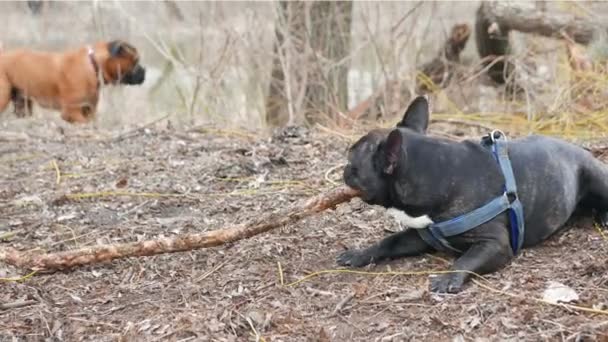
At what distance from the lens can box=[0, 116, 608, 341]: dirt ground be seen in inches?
127

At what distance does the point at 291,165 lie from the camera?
5.89m

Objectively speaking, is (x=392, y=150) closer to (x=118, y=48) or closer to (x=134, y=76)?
(x=118, y=48)

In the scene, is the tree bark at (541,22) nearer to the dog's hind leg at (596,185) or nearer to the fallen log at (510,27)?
the fallen log at (510,27)

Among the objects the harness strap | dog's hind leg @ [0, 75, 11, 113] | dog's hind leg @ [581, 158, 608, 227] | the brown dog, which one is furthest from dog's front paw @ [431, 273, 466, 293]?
dog's hind leg @ [0, 75, 11, 113]

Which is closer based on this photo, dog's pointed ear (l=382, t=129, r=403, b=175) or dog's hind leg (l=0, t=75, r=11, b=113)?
dog's pointed ear (l=382, t=129, r=403, b=175)

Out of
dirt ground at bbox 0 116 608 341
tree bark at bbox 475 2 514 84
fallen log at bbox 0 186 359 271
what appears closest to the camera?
dirt ground at bbox 0 116 608 341

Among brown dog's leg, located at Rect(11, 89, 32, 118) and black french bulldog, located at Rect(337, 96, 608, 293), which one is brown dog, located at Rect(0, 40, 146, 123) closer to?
brown dog's leg, located at Rect(11, 89, 32, 118)

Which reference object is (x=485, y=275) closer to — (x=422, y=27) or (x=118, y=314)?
(x=118, y=314)

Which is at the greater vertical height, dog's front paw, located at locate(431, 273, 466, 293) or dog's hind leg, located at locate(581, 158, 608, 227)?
dog's hind leg, located at locate(581, 158, 608, 227)

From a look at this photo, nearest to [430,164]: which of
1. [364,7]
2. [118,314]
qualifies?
[118,314]

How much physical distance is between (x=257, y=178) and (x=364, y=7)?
14.3ft

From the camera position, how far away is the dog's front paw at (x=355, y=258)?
3.85m

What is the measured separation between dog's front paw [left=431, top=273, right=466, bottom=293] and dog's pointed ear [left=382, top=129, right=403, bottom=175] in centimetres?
49

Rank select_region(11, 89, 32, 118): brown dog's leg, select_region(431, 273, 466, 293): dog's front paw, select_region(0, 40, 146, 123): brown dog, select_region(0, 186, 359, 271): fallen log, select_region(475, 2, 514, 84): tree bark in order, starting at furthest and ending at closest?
1. select_region(11, 89, 32, 118): brown dog's leg
2. select_region(0, 40, 146, 123): brown dog
3. select_region(475, 2, 514, 84): tree bark
4. select_region(0, 186, 359, 271): fallen log
5. select_region(431, 273, 466, 293): dog's front paw
